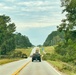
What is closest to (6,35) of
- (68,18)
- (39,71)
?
(68,18)

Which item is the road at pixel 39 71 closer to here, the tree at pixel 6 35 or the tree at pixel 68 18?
the tree at pixel 68 18

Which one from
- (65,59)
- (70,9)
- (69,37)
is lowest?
(65,59)

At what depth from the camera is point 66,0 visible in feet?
252

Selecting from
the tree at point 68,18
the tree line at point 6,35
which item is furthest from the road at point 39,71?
the tree line at point 6,35

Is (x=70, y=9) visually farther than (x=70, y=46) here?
No

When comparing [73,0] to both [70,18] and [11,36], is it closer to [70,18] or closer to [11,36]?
[70,18]

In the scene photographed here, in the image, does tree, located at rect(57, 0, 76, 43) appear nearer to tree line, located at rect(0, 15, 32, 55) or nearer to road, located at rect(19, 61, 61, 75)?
road, located at rect(19, 61, 61, 75)

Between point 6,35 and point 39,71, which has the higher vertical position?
point 6,35

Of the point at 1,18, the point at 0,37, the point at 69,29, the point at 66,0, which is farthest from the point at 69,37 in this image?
the point at 1,18

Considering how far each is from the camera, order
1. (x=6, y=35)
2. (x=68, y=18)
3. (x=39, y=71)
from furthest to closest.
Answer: (x=6, y=35)
(x=68, y=18)
(x=39, y=71)

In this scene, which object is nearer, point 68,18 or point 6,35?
A: point 68,18

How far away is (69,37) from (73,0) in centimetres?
902

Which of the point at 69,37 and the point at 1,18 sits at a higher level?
the point at 1,18

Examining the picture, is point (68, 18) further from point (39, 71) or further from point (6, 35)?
point (6, 35)
